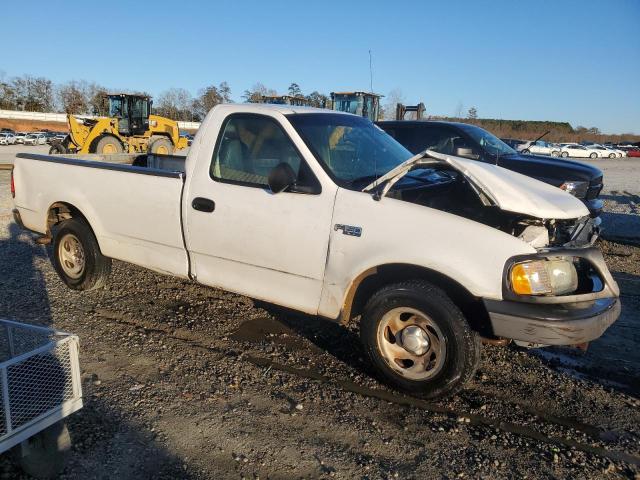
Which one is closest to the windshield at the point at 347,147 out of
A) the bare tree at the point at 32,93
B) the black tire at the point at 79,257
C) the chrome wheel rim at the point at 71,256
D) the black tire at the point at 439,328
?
the black tire at the point at 439,328

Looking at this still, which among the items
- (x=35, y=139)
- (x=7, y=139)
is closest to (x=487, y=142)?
(x=35, y=139)

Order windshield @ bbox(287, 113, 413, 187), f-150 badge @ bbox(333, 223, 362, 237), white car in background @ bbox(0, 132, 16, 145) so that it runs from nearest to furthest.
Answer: f-150 badge @ bbox(333, 223, 362, 237)
windshield @ bbox(287, 113, 413, 187)
white car in background @ bbox(0, 132, 16, 145)

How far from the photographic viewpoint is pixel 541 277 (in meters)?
3.05

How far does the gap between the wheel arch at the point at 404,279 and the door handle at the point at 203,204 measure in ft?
4.43

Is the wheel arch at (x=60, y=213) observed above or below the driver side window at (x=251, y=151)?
below

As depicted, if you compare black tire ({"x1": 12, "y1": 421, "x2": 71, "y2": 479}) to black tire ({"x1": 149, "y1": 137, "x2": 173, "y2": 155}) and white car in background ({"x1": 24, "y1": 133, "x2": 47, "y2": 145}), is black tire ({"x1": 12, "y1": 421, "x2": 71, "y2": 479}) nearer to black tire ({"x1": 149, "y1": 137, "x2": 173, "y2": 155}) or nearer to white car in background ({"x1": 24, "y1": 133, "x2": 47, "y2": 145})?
black tire ({"x1": 149, "y1": 137, "x2": 173, "y2": 155})

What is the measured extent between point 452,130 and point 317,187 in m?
5.61

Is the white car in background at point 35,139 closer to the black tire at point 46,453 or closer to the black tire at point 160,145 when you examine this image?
the black tire at point 160,145

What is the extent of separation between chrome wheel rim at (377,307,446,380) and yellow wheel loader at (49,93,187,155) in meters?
18.7

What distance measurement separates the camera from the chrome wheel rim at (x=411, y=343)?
10.8 ft

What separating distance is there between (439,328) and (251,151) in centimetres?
207

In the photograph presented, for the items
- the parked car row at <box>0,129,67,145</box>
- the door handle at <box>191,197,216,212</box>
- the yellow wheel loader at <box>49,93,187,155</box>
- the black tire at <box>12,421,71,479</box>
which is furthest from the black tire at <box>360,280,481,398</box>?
the parked car row at <box>0,129,67,145</box>

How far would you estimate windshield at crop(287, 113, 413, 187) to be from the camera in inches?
150

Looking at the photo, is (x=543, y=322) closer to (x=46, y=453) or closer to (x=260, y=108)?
(x=260, y=108)
